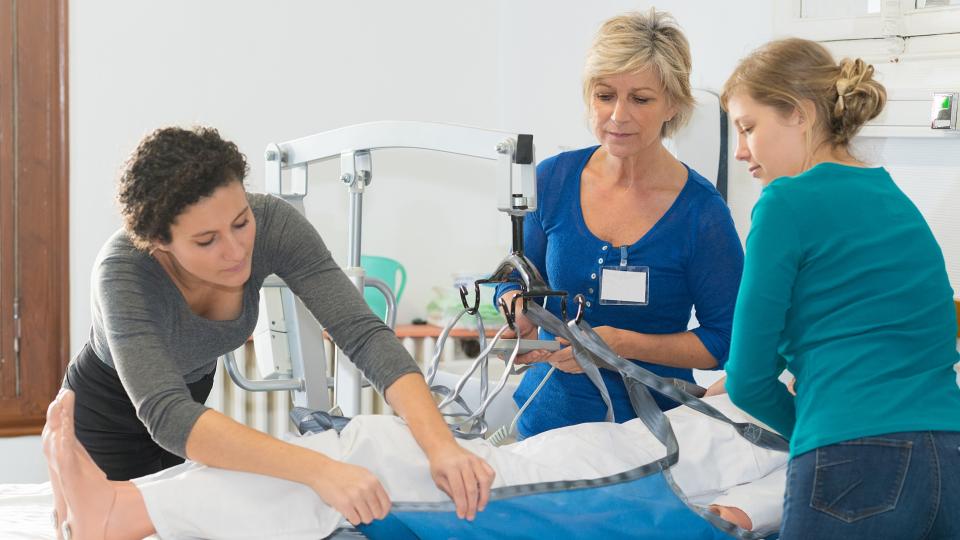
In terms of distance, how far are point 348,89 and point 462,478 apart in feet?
7.55

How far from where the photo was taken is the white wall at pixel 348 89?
3.26m

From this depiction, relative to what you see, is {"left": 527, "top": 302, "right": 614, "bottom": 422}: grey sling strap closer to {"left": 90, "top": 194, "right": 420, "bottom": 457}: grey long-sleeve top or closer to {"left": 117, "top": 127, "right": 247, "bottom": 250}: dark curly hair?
{"left": 90, "top": 194, "right": 420, "bottom": 457}: grey long-sleeve top

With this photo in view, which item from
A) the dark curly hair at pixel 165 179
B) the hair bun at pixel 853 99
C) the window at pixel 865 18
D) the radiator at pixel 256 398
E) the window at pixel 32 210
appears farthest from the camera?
the radiator at pixel 256 398

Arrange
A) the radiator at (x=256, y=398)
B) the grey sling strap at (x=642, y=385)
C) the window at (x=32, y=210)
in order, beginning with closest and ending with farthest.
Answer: the grey sling strap at (x=642, y=385) → the window at (x=32, y=210) → the radiator at (x=256, y=398)

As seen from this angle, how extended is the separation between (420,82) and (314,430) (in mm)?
2145

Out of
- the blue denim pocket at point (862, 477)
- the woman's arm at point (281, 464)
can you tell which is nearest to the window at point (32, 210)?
the woman's arm at point (281, 464)

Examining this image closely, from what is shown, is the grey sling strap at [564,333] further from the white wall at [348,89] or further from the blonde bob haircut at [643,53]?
the white wall at [348,89]

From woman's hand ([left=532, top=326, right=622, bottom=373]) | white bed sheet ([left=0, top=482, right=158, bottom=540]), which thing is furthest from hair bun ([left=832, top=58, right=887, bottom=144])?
white bed sheet ([left=0, top=482, right=158, bottom=540])

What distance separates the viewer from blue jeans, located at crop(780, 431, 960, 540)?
4.19 ft

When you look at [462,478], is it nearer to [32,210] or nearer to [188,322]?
[188,322]

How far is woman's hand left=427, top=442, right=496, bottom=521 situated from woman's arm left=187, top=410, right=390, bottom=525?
0.09m

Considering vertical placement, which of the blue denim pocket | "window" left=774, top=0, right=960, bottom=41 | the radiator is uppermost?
"window" left=774, top=0, right=960, bottom=41

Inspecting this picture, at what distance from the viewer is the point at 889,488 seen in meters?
1.28

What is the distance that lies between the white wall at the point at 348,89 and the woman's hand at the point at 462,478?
5.90 ft
